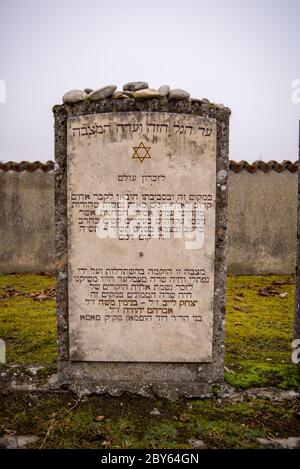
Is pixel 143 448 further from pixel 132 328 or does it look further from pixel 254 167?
pixel 254 167

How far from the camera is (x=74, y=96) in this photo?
8.93 ft

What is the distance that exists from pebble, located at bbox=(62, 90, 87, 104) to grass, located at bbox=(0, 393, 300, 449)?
223 centimetres

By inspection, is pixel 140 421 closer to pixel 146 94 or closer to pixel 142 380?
pixel 142 380

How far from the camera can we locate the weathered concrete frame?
106 inches

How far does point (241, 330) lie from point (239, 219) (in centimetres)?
320

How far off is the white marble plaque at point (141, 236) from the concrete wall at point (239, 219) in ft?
14.2

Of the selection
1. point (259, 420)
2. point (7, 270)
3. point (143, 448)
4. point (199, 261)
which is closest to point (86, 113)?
point (199, 261)

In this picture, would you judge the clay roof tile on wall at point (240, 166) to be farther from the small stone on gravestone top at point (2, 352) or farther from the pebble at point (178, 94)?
the pebble at point (178, 94)

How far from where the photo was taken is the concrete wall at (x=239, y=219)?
685cm

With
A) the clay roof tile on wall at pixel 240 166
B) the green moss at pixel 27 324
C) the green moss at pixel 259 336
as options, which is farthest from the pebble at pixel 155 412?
the clay roof tile on wall at pixel 240 166

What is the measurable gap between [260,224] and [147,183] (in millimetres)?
4711

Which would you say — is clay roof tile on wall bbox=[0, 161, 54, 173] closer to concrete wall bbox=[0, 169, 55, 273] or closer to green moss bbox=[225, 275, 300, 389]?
concrete wall bbox=[0, 169, 55, 273]

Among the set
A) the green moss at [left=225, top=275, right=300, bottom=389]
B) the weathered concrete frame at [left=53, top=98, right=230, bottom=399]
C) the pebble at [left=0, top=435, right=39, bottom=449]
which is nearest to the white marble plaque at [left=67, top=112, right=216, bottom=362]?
the weathered concrete frame at [left=53, top=98, right=230, bottom=399]

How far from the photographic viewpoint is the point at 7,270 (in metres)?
7.08
